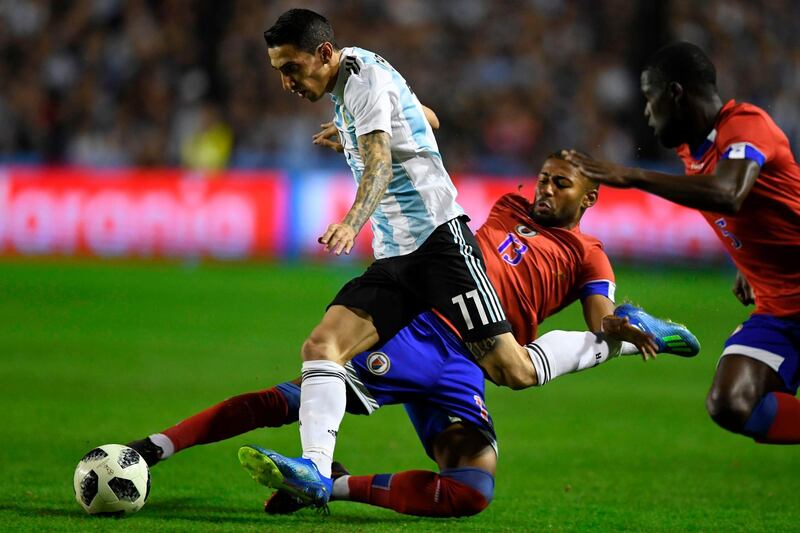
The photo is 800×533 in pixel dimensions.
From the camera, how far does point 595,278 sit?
634 centimetres

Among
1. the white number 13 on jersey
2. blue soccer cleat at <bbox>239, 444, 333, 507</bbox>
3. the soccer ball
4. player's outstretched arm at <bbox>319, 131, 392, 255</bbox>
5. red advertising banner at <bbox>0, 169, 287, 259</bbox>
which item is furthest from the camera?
red advertising banner at <bbox>0, 169, 287, 259</bbox>

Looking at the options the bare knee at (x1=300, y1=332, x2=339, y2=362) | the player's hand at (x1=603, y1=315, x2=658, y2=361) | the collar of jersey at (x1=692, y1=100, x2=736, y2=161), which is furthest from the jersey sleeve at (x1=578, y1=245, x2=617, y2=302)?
the bare knee at (x1=300, y1=332, x2=339, y2=362)

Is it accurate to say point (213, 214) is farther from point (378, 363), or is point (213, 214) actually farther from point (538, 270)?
point (378, 363)

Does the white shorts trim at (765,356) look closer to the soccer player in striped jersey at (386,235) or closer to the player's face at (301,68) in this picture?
the soccer player in striped jersey at (386,235)

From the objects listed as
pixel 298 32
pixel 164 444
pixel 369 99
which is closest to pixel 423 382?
pixel 164 444

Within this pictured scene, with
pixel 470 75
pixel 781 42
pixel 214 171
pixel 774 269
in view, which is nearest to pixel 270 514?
pixel 774 269

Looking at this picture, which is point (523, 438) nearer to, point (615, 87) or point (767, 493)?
point (767, 493)

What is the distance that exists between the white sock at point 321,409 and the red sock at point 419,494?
2.14ft

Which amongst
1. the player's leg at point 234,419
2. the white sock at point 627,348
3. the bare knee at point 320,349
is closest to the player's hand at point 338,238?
the bare knee at point 320,349

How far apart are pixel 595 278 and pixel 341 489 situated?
68.8 inches

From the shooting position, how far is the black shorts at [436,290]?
5.58 m

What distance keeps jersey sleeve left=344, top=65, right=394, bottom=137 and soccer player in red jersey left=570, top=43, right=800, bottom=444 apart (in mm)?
1160

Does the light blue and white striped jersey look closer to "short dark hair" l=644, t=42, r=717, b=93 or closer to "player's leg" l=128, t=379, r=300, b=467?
"player's leg" l=128, t=379, r=300, b=467

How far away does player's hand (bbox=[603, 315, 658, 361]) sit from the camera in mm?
5848
